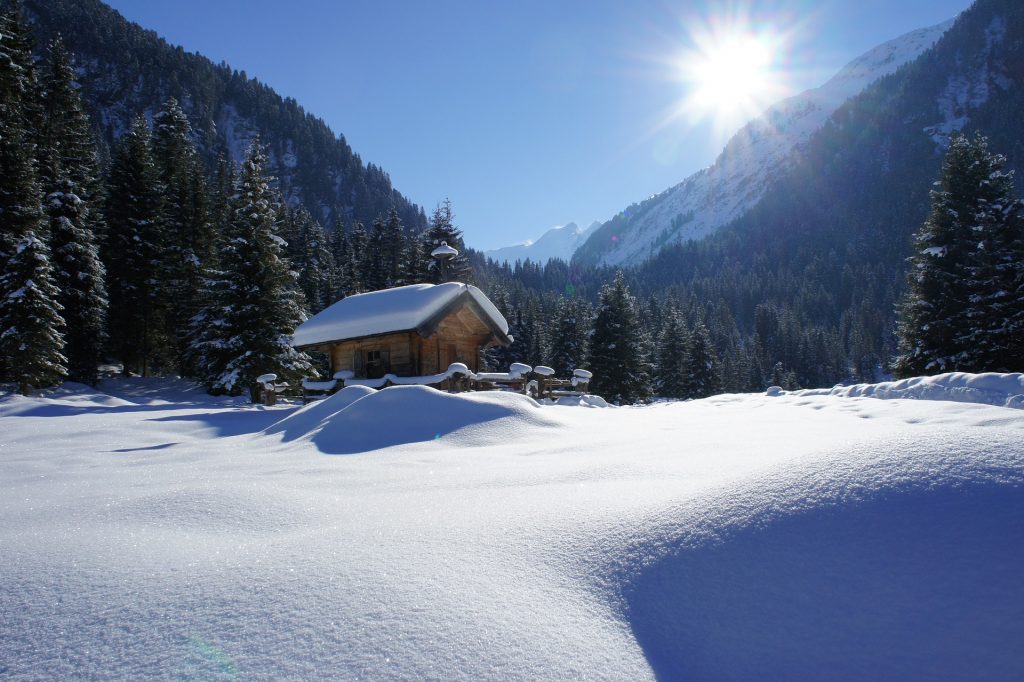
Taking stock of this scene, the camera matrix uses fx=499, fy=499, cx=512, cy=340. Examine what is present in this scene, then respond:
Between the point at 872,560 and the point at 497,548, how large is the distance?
158 centimetres

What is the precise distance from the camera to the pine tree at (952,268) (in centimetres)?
1828

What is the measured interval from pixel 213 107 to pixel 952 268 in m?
158

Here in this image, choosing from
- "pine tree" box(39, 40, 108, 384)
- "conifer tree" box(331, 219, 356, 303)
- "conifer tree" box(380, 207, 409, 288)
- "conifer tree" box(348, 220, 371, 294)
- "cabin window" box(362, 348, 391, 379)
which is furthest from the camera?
"conifer tree" box(348, 220, 371, 294)

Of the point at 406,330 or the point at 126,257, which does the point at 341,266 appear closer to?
the point at 126,257

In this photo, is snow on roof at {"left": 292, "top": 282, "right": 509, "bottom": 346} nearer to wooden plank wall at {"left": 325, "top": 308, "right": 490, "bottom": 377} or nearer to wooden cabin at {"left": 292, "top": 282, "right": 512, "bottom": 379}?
wooden cabin at {"left": 292, "top": 282, "right": 512, "bottom": 379}

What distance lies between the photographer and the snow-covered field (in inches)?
65.9

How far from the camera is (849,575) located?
6.48 ft

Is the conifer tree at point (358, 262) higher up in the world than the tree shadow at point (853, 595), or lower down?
higher up

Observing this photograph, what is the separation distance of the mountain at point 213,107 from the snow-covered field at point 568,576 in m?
118

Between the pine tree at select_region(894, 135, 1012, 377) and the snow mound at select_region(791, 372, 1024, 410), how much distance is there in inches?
548

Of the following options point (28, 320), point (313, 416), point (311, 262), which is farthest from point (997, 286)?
point (311, 262)

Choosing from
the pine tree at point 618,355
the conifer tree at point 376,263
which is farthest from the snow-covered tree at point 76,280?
the pine tree at point 618,355

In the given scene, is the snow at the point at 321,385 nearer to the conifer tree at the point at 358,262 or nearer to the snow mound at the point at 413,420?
the snow mound at the point at 413,420

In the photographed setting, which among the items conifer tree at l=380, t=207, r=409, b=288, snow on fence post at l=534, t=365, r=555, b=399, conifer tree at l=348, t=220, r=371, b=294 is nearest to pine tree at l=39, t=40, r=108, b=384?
snow on fence post at l=534, t=365, r=555, b=399
